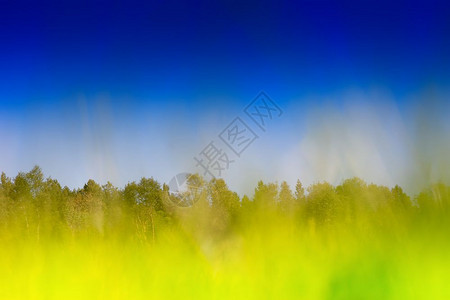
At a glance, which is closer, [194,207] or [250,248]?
[250,248]

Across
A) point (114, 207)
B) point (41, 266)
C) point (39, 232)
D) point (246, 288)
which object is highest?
point (114, 207)

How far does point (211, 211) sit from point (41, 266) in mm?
1735

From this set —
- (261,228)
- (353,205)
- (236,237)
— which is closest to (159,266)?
(236,237)

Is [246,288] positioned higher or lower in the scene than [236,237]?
lower

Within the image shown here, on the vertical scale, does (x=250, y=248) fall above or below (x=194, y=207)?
below

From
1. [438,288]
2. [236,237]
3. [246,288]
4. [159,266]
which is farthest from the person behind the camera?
[236,237]

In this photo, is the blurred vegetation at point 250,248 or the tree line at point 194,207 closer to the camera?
the blurred vegetation at point 250,248

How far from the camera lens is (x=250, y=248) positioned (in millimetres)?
3459

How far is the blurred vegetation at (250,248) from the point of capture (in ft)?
10.3

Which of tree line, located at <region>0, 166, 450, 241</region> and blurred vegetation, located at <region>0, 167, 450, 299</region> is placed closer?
blurred vegetation, located at <region>0, 167, 450, 299</region>

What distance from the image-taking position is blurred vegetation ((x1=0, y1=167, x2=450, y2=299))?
3129 millimetres

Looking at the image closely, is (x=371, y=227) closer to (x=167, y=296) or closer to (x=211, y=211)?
(x=211, y=211)

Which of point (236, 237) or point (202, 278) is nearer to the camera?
point (202, 278)

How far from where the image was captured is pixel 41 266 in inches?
129
